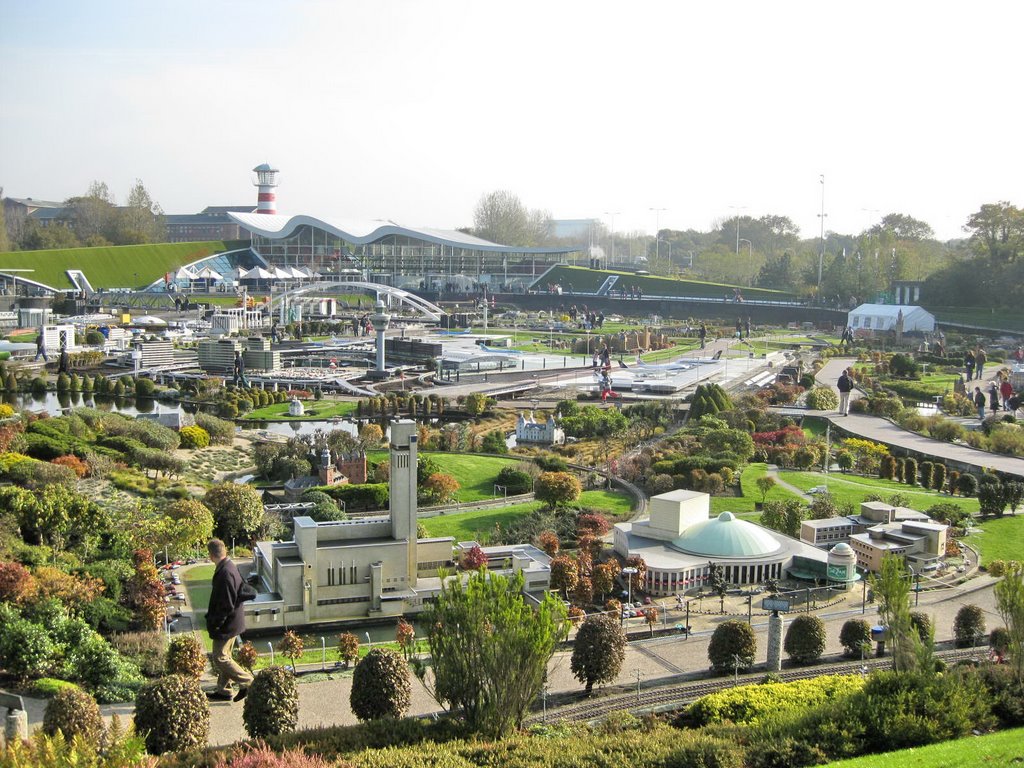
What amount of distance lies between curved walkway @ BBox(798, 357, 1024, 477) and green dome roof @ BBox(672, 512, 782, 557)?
7.54 metres

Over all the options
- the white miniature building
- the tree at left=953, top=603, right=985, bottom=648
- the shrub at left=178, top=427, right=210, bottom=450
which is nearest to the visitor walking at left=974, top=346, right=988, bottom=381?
the white miniature building

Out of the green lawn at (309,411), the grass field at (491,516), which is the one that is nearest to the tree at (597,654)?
the grass field at (491,516)

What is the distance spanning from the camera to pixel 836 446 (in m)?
22.6

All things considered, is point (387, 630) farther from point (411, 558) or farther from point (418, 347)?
point (418, 347)

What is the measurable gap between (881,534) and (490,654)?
8927 millimetres

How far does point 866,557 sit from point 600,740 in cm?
800

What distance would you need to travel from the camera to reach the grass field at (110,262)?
54375 mm

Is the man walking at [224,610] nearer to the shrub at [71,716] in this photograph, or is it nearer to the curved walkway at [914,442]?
the shrub at [71,716]

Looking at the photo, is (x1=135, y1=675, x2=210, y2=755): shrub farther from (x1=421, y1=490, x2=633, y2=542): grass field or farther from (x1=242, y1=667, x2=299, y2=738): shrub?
(x1=421, y1=490, x2=633, y2=542): grass field

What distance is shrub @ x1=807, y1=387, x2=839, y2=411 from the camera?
26641 millimetres

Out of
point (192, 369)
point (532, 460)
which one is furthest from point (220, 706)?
point (192, 369)

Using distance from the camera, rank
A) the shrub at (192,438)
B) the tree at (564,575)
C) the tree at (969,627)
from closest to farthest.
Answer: the tree at (969,627), the tree at (564,575), the shrub at (192,438)

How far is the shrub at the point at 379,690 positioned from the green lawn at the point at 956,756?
3434 millimetres

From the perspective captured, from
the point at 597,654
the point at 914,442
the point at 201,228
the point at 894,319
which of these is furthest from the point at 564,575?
the point at 201,228
